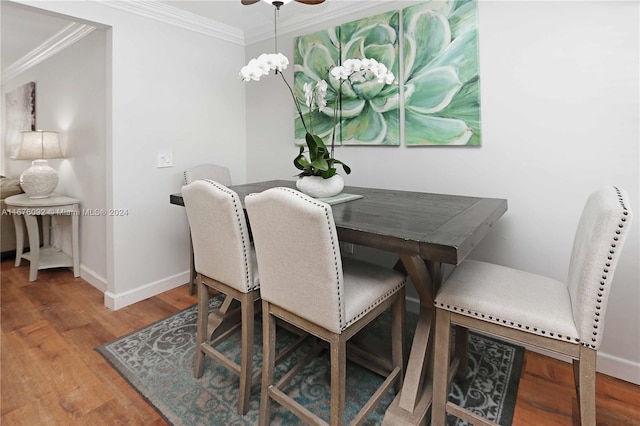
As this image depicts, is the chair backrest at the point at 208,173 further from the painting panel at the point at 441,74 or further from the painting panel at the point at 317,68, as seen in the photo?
the painting panel at the point at 441,74

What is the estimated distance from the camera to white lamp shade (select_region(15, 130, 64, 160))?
124 inches

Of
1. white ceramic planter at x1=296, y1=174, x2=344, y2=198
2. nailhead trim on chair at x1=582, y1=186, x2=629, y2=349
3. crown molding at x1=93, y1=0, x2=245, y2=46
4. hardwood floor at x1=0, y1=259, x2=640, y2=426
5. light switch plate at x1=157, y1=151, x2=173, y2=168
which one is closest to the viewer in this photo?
nailhead trim on chair at x1=582, y1=186, x2=629, y2=349

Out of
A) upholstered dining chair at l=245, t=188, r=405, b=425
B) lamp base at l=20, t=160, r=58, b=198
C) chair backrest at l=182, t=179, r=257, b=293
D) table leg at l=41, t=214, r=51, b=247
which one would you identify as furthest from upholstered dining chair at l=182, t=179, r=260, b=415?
table leg at l=41, t=214, r=51, b=247

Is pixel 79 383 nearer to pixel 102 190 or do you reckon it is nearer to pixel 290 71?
pixel 102 190

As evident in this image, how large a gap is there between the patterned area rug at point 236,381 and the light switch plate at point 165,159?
50.8 inches

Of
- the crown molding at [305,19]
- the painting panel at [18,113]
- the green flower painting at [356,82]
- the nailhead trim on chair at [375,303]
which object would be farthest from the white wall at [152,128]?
the painting panel at [18,113]

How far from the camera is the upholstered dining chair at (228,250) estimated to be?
1.41 metres

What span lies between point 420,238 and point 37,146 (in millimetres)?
3708

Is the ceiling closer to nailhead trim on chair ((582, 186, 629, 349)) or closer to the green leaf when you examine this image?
the green leaf

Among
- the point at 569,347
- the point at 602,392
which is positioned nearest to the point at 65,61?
the point at 569,347

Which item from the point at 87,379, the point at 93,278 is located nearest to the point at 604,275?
the point at 87,379

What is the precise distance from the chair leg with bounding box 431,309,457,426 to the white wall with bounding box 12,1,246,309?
2290 mm

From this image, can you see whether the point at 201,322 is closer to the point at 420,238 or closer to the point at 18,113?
the point at 420,238

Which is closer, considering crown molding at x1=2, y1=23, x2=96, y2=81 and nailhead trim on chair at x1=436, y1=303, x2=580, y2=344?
nailhead trim on chair at x1=436, y1=303, x2=580, y2=344
